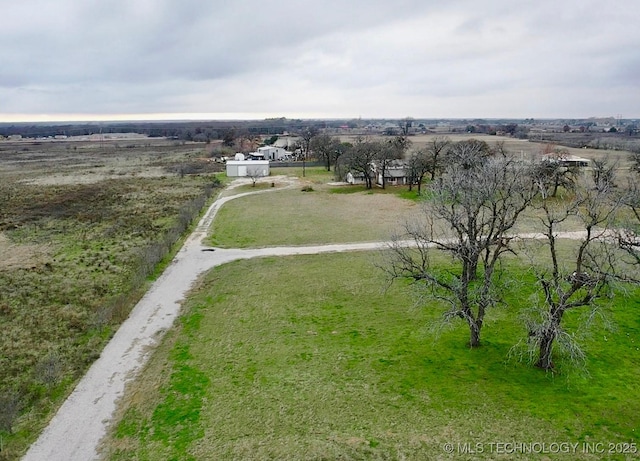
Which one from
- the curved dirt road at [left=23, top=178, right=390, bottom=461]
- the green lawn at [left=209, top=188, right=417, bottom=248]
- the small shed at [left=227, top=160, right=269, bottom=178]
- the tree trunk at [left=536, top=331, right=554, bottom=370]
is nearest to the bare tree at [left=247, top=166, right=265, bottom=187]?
the small shed at [left=227, top=160, right=269, bottom=178]

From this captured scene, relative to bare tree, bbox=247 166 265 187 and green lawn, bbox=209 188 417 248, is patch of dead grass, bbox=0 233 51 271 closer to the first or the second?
green lawn, bbox=209 188 417 248

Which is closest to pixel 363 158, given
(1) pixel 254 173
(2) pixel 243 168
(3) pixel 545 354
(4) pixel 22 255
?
(1) pixel 254 173

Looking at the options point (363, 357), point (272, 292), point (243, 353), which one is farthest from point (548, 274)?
point (243, 353)

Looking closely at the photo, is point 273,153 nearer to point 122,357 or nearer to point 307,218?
point 307,218

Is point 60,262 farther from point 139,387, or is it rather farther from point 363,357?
point 363,357

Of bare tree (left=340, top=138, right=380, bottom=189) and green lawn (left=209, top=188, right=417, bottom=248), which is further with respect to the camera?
bare tree (left=340, top=138, right=380, bottom=189)

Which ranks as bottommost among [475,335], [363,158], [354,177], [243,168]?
[475,335]

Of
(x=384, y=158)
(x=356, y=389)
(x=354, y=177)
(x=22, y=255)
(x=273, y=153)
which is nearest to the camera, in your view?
(x=356, y=389)
